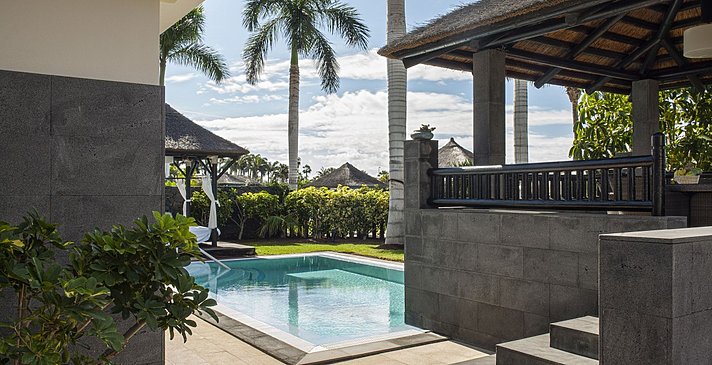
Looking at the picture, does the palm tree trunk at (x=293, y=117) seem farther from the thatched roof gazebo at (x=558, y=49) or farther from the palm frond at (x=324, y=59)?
the thatched roof gazebo at (x=558, y=49)

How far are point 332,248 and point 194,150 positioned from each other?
435 centimetres

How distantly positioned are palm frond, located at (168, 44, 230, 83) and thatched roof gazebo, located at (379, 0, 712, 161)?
14457 mm

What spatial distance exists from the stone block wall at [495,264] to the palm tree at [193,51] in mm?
15295

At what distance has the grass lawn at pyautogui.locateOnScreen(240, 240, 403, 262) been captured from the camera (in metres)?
13.7

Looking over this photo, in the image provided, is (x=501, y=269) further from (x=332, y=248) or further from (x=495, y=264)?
(x=332, y=248)

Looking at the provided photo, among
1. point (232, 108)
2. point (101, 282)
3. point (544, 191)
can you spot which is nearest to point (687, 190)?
point (544, 191)

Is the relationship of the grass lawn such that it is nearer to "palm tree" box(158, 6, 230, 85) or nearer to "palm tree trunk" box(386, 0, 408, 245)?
"palm tree trunk" box(386, 0, 408, 245)

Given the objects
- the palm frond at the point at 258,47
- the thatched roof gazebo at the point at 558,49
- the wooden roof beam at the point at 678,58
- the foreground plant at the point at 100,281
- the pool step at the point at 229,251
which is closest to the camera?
the foreground plant at the point at 100,281

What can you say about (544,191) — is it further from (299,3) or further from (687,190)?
(299,3)

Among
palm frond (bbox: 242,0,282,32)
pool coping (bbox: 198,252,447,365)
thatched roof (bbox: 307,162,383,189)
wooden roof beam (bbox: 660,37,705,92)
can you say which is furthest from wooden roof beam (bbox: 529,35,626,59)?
thatched roof (bbox: 307,162,383,189)

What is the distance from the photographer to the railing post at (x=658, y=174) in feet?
15.2

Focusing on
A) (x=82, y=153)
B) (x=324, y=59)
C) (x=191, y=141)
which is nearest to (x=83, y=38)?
(x=82, y=153)

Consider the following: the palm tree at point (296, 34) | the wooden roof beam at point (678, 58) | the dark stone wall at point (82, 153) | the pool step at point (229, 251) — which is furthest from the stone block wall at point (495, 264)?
the palm tree at point (296, 34)

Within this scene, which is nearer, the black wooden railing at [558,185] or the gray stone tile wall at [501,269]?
the black wooden railing at [558,185]
